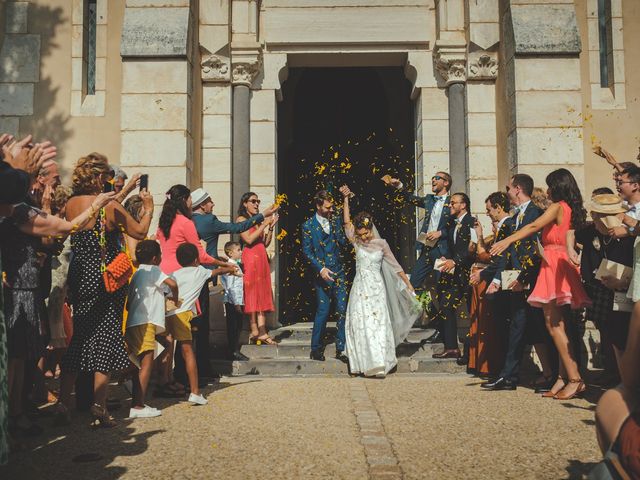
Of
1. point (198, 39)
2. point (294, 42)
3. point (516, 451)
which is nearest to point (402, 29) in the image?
point (294, 42)

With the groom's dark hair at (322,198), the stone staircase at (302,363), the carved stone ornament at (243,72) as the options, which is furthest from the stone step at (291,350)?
the carved stone ornament at (243,72)

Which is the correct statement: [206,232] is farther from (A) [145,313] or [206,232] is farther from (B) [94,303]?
(B) [94,303]

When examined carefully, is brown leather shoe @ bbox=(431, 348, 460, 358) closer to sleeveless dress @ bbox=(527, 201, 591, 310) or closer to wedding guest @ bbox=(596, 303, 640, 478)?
sleeveless dress @ bbox=(527, 201, 591, 310)

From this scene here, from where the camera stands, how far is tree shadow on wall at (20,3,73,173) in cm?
978

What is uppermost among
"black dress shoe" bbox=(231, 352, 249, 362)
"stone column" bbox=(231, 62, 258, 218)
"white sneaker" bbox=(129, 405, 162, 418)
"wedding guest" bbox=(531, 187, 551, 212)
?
"stone column" bbox=(231, 62, 258, 218)

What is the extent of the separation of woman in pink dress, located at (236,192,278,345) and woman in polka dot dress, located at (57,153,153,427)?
3287 millimetres

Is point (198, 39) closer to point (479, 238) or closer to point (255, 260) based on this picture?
point (255, 260)

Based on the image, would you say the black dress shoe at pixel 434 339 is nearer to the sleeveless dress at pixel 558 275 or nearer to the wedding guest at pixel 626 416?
the sleeveless dress at pixel 558 275

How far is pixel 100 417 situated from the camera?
4.91m

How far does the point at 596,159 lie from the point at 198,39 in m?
5.92

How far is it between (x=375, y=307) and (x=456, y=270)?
3.46 feet

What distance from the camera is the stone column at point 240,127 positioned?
9.78 meters

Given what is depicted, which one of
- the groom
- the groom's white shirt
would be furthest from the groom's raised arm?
the groom's white shirt

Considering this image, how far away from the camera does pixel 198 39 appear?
32.1 ft
